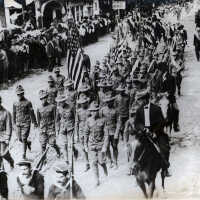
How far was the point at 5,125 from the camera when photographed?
7.20 meters

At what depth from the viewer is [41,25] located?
7355 mm

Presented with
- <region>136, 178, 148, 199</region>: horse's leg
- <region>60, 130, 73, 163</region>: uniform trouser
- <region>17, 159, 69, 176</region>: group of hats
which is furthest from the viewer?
<region>60, 130, 73, 163</region>: uniform trouser

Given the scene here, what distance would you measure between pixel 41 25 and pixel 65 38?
0.34 metres

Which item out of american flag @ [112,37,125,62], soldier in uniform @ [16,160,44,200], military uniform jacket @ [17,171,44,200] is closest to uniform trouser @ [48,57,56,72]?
american flag @ [112,37,125,62]

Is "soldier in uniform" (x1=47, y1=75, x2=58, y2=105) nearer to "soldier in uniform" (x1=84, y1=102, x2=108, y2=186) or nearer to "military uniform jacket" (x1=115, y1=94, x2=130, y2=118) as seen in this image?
"soldier in uniform" (x1=84, y1=102, x2=108, y2=186)

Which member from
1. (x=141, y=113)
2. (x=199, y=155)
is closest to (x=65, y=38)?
(x=141, y=113)

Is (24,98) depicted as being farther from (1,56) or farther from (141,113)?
(141,113)

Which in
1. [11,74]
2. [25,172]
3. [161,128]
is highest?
[11,74]

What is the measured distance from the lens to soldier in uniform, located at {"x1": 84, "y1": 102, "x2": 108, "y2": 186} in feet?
22.2

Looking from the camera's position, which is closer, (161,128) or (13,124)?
(161,128)

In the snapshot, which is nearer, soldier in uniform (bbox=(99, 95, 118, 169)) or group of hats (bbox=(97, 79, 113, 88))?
soldier in uniform (bbox=(99, 95, 118, 169))

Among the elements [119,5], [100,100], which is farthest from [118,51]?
[100,100]

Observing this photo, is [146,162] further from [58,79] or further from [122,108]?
[58,79]

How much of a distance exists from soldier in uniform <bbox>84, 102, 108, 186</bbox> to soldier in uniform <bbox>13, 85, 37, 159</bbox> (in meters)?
0.77
